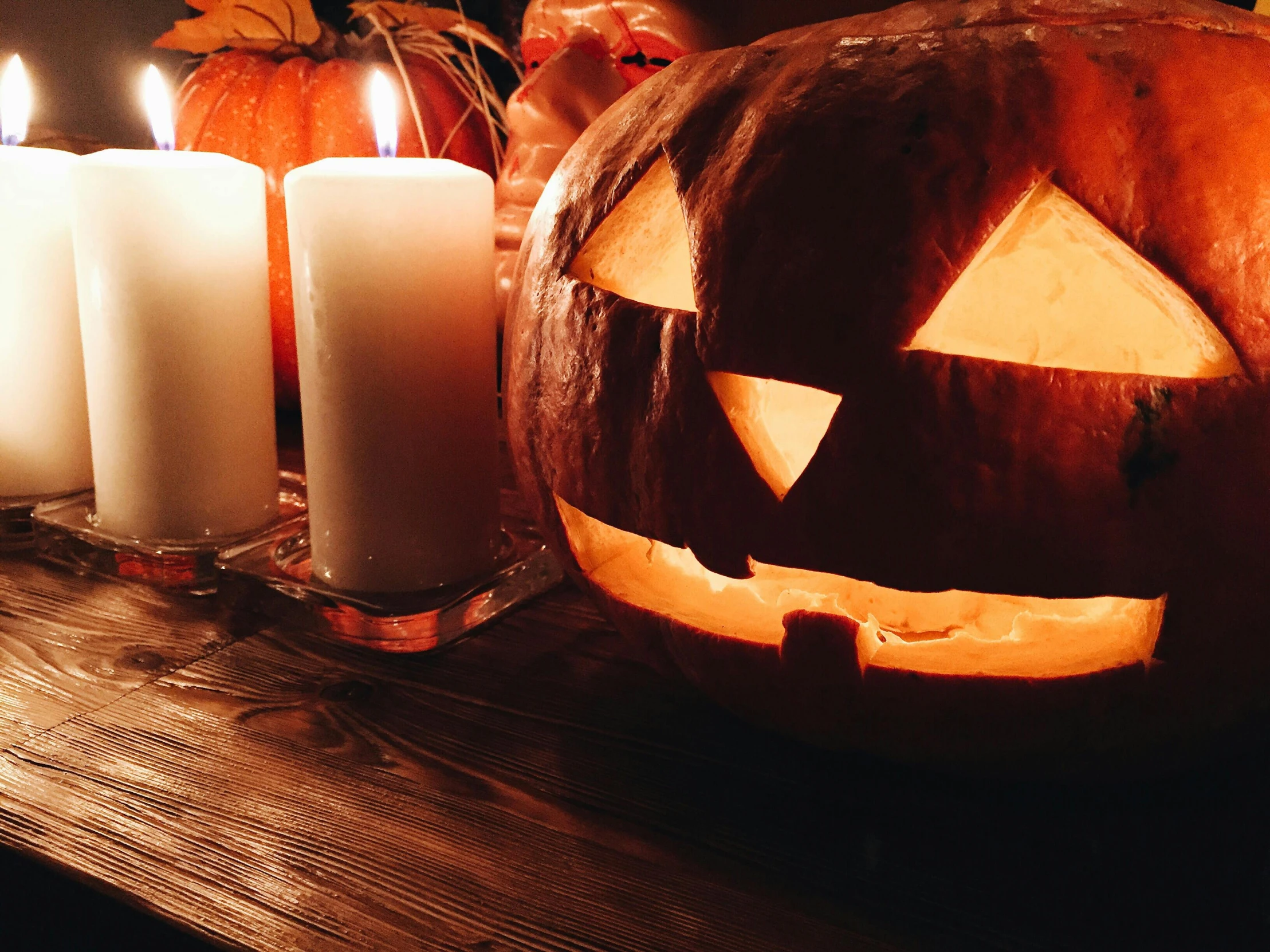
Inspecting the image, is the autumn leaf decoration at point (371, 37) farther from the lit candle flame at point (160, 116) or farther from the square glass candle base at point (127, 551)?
the square glass candle base at point (127, 551)

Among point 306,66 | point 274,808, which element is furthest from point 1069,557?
point 306,66

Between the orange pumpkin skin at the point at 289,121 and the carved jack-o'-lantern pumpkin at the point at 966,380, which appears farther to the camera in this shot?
the orange pumpkin skin at the point at 289,121

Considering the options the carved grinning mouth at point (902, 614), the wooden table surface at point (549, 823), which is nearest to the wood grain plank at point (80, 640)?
the wooden table surface at point (549, 823)

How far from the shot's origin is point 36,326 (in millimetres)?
899

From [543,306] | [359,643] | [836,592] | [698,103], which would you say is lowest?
[359,643]

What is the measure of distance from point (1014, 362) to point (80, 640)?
674mm

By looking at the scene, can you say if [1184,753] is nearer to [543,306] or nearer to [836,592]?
[836,592]

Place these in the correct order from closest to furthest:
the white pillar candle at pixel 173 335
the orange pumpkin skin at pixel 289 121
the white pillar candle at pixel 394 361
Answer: the white pillar candle at pixel 394 361 < the white pillar candle at pixel 173 335 < the orange pumpkin skin at pixel 289 121

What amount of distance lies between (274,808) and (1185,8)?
2.10ft

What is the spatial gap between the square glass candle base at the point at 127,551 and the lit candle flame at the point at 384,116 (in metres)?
0.34

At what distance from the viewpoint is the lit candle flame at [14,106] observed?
0.90 m

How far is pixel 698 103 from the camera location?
543mm

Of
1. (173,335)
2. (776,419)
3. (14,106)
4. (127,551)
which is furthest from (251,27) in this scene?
(776,419)

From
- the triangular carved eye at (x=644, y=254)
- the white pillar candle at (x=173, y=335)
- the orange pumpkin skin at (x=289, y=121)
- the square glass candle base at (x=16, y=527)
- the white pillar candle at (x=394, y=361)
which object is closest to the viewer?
the triangular carved eye at (x=644, y=254)
